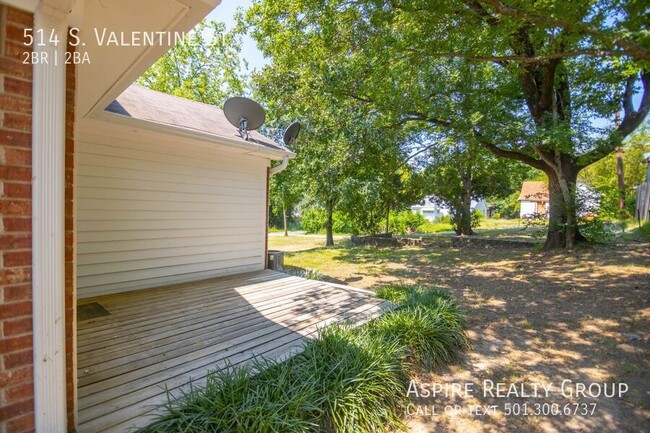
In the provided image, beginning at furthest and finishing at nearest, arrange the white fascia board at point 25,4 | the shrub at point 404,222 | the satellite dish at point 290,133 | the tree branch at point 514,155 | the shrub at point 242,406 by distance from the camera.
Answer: the shrub at point 404,222
the tree branch at point 514,155
the satellite dish at point 290,133
the shrub at point 242,406
the white fascia board at point 25,4

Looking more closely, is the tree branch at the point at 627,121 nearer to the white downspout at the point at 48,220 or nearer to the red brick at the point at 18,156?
the white downspout at the point at 48,220

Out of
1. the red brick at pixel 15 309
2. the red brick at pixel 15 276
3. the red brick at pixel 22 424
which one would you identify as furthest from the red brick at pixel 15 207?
the red brick at pixel 22 424

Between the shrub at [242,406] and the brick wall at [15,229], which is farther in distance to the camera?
the shrub at [242,406]

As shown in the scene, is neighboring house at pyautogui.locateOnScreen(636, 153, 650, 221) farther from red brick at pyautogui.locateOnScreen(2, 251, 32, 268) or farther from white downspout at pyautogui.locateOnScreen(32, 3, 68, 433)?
red brick at pyautogui.locateOnScreen(2, 251, 32, 268)

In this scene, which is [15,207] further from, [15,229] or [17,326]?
[17,326]

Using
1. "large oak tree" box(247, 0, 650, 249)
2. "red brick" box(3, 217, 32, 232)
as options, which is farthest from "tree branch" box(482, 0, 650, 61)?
"red brick" box(3, 217, 32, 232)

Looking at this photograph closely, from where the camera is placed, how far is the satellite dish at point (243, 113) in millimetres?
5672

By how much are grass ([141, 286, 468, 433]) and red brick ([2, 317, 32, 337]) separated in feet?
3.07

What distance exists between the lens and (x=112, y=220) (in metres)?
4.50

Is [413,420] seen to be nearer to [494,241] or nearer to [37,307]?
[37,307]

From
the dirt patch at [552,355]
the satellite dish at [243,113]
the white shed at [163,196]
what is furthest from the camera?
the satellite dish at [243,113]

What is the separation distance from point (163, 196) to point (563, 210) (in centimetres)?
979

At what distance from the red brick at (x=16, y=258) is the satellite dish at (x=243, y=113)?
440 cm

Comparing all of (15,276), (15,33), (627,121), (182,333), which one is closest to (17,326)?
(15,276)
